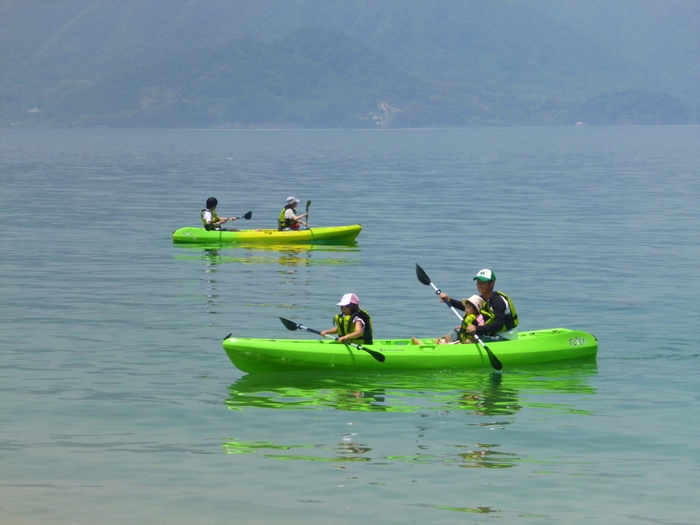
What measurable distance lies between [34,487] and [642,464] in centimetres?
762

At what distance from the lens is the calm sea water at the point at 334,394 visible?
12.8 meters

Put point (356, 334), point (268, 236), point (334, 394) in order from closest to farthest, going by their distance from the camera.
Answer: point (334, 394), point (356, 334), point (268, 236)

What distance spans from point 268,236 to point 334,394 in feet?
60.8

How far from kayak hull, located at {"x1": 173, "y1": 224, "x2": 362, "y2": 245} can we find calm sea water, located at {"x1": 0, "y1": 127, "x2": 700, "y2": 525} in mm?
665

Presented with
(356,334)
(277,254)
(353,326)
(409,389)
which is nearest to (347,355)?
(356,334)

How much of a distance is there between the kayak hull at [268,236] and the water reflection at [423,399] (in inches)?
677

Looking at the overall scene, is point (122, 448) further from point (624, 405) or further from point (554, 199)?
point (554, 199)

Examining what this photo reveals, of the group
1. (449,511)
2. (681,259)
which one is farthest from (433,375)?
(681,259)

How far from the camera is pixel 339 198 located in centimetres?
5897

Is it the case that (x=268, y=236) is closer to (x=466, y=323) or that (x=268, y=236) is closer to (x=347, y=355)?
(x=466, y=323)

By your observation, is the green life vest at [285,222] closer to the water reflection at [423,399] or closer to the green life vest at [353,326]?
the green life vest at [353,326]

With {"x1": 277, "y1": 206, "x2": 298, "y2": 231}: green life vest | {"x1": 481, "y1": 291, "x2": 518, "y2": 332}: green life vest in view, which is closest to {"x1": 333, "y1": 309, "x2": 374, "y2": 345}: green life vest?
{"x1": 481, "y1": 291, "x2": 518, "y2": 332}: green life vest

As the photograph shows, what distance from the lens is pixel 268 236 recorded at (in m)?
35.6

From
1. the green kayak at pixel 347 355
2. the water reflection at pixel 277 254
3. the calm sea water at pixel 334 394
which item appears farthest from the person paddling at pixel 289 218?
the green kayak at pixel 347 355
